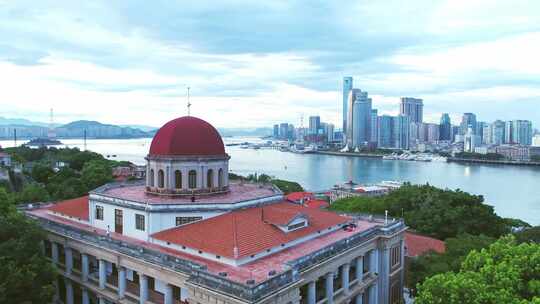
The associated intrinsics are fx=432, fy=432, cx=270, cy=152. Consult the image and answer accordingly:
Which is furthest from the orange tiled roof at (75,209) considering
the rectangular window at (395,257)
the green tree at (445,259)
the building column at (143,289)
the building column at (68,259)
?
the green tree at (445,259)

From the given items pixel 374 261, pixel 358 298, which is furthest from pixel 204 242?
pixel 374 261

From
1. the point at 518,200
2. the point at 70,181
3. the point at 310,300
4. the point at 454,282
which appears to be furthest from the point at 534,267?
the point at 518,200

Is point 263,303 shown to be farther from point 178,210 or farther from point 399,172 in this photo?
point 399,172

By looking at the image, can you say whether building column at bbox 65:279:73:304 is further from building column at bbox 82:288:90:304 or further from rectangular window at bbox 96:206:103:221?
rectangular window at bbox 96:206:103:221

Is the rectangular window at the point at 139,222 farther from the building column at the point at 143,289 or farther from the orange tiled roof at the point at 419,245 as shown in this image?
the orange tiled roof at the point at 419,245

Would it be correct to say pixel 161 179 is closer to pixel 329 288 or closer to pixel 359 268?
pixel 329 288

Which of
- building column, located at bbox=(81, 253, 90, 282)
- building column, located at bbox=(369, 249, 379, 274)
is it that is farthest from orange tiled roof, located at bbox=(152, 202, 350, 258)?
building column, located at bbox=(81, 253, 90, 282)
